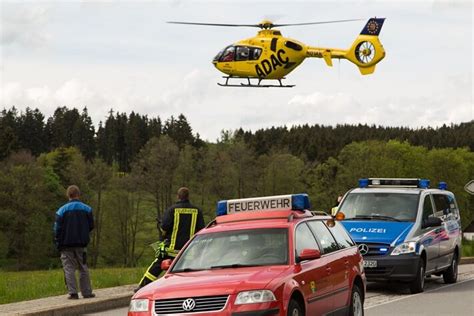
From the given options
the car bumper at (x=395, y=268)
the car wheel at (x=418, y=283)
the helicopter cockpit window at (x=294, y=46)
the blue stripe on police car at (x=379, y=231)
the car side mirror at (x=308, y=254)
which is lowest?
the car wheel at (x=418, y=283)

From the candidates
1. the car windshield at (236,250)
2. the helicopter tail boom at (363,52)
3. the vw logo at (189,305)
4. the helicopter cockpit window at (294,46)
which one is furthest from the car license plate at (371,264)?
the helicopter cockpit window at (294,46)

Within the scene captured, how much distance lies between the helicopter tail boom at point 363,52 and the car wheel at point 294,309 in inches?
1759

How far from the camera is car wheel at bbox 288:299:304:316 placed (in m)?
9.91

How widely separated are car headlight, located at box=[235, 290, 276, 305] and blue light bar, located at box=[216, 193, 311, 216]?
91.5 inches

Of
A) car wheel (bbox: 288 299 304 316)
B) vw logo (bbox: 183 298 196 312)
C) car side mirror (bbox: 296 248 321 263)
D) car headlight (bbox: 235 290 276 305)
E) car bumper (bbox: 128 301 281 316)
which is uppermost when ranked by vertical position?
car side mirror (bbox: 296 248 321 263)

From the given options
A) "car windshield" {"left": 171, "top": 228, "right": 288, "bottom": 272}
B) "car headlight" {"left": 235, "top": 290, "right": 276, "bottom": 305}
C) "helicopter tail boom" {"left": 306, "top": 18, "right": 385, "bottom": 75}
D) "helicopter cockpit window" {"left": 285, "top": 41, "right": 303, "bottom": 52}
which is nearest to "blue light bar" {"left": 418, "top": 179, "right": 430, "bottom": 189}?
"car windshield" {"left": 171, "top": 228, "right": 288, "bottom": 272}

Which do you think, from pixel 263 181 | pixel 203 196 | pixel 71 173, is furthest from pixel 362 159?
pixel 71 173

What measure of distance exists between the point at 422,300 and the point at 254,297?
25.6ft

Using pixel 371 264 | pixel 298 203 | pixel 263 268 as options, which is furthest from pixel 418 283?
pixel 263 268

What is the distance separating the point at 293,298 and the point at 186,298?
1.18 meters

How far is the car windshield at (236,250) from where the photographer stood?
35.0 feet

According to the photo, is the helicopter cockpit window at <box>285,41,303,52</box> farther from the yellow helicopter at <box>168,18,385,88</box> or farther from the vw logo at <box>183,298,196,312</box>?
the vw logo at <box>183,298,196,312</box>

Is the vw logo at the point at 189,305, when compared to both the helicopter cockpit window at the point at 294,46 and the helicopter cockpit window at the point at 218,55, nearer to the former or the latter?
the helicopter cockpit window at the point at 218,55

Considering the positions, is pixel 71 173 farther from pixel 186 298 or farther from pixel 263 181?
pixel 186 298
